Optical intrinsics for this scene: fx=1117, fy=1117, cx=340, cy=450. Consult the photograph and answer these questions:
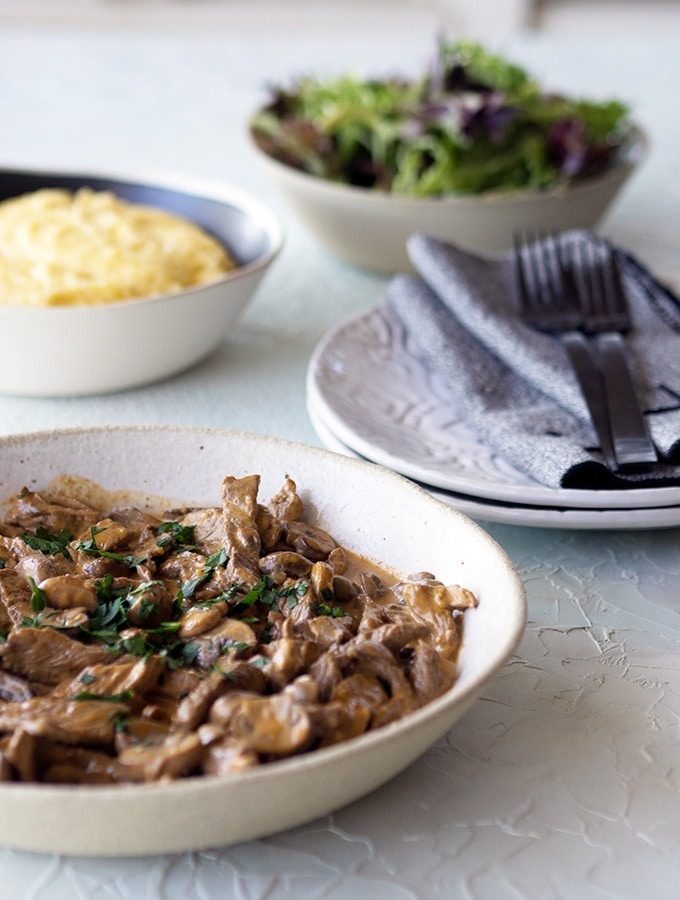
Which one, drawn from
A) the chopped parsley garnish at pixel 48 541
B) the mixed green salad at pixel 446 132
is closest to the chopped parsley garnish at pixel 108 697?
the chopped parsley garnish at pixel 48 541

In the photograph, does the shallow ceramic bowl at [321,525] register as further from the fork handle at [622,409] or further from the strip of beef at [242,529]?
the fork handle at [622,409]

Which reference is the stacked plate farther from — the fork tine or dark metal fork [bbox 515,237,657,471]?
the fork tine

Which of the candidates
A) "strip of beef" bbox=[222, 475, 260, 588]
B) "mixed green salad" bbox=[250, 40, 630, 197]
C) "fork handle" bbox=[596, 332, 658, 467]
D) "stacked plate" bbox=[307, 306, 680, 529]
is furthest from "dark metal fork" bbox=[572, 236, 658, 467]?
"strip of beef" bbox=[222, 475, 260, 588]

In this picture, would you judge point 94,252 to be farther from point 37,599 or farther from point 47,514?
point 37,599

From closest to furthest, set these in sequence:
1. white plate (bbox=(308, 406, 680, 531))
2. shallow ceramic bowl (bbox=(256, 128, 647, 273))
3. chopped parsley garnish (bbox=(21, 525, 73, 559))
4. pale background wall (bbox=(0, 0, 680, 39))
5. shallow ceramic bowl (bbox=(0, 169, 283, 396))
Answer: chopped parsley garnish (bbox=(21, 525, 73, 559)), white plate (bbox=(308, 406, 680, 531)), shallow ceramic bowl (bbox=(0, 169, 283, 396)), shallow ceramic bowl (bbox=(256, 128, 647, 273)), pale background wall (bbox=(0, 0, 680, 39))

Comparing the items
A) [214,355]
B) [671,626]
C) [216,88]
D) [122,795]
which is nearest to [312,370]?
[214,355]

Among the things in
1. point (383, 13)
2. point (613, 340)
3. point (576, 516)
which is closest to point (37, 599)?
point (576, 516)
